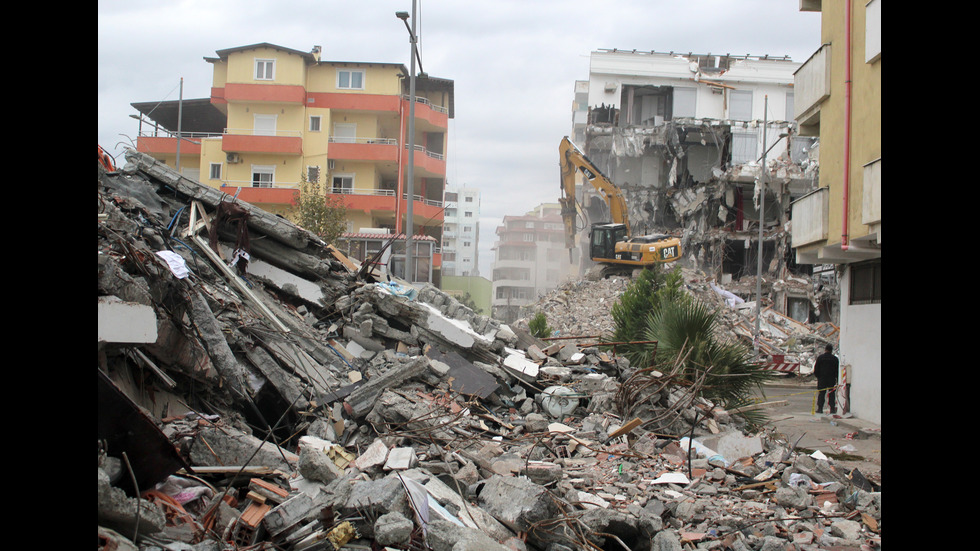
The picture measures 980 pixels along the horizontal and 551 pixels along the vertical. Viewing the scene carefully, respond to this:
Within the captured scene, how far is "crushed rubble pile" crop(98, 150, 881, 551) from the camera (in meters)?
4.37

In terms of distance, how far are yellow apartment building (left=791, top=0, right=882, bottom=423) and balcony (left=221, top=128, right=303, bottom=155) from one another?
74.1ft

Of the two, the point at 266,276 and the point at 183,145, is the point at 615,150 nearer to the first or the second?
the point at 183,145

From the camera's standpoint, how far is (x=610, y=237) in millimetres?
31609

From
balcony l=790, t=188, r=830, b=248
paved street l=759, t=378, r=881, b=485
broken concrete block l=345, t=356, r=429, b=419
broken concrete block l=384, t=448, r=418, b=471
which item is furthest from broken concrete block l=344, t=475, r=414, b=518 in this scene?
balcony l=790, t=188, r=830, b=248

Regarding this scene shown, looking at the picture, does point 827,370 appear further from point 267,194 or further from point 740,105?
point 740,105

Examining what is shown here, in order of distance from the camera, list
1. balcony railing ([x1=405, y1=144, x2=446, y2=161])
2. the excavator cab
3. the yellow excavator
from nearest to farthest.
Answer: the yellow excavator
the excavator cab
balcony railing ([x1=405, y1=144, x2=446, y2=161])

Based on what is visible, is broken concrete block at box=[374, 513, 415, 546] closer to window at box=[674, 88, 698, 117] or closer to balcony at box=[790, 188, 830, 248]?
balcony at box=[790, 188, 830, 248]

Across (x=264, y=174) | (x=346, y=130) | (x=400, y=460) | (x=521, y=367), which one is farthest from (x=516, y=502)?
(x=346, y=130)

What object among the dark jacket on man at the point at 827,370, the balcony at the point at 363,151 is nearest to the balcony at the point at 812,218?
the dark jacket on man at the point at 827,370

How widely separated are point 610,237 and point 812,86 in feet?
54.3

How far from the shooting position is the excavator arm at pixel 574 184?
105 feet

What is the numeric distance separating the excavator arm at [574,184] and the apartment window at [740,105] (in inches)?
1007

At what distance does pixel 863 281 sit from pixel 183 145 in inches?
1215
